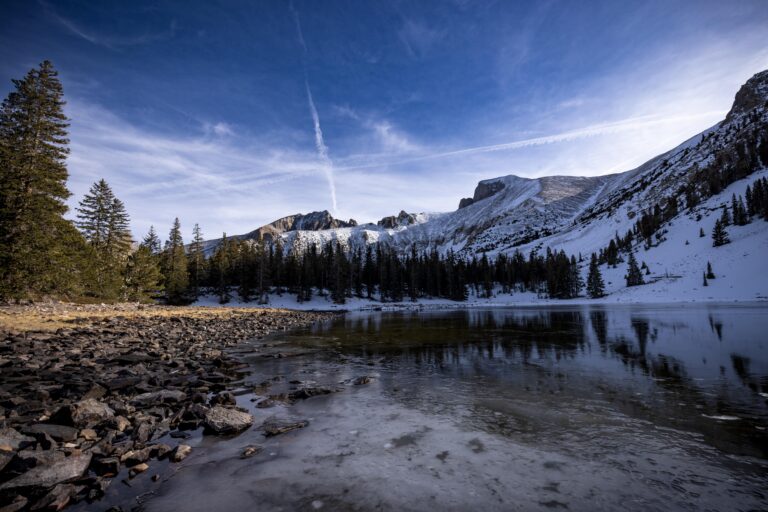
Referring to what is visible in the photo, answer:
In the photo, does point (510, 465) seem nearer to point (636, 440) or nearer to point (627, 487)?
point (627, 487)

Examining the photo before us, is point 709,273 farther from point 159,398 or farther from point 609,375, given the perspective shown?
point 159,398

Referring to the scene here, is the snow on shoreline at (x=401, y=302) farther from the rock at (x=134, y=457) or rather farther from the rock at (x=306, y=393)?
the rock at (x=134, y=457)

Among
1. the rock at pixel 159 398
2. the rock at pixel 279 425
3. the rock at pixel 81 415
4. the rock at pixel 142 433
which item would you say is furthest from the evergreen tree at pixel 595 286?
the rock at pixel 81 415

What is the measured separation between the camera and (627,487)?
4.77 metres

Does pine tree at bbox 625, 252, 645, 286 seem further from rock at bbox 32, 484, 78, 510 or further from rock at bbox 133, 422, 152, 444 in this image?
rock at bbox 32, 484, 78, 510

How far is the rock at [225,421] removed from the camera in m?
7.11

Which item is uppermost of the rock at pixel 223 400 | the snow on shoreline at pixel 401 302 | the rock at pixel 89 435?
the rock at pixel 89 435

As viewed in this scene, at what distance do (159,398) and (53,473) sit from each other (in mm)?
4087

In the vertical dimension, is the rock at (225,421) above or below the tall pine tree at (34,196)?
below

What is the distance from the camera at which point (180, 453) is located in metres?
5.85

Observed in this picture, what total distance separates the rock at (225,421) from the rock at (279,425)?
1.40 ft

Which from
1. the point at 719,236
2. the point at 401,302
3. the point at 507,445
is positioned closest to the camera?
the point at 507,445

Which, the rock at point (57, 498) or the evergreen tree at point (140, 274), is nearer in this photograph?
the rock at point (57, 498)

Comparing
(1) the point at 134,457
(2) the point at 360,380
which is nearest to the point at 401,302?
(2) the point at 360,380
